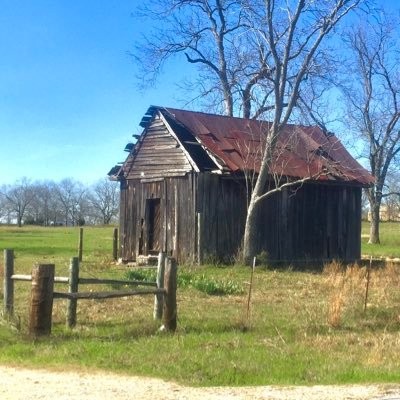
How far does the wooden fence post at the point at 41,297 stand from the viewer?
1040 centimetres

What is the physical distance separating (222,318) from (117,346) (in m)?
2.98

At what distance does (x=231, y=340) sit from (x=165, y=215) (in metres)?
14.6

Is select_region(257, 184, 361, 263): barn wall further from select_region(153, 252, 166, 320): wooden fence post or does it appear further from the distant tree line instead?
the distant tree line

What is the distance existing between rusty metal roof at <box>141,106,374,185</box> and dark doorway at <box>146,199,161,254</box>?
9.51ft

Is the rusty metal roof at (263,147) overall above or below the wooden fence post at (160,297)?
above

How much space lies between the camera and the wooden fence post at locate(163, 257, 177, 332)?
1121 centimetres

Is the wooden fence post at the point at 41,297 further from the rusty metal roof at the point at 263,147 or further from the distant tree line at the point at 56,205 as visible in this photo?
the distant tree line at the point at 56,205

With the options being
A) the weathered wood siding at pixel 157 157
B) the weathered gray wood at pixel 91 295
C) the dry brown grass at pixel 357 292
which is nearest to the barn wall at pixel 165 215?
the weathered wood siding at pixel 157 157

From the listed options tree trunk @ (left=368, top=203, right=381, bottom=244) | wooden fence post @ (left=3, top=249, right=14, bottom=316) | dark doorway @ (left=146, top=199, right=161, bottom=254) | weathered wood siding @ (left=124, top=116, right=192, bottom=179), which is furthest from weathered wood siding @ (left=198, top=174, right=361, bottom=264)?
tree trunk @ (left=368, top=203, right=381, bottom=244)

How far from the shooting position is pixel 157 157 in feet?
84.1

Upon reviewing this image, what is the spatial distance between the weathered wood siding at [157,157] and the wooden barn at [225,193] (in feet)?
0.11

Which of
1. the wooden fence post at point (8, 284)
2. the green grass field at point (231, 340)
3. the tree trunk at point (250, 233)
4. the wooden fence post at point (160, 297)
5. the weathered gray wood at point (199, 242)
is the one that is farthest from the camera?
the tree trunk at point (250, 233)

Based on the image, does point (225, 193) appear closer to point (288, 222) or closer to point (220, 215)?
point (220, 215)

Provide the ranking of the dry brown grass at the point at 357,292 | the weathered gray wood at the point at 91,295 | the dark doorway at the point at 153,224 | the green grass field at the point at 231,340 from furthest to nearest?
the dark doorway at the point at 153,224, the dry brown grass at the point at 357,292, the weathered gray wood at the point at 91,295, the green grass field at the point at 231,340
